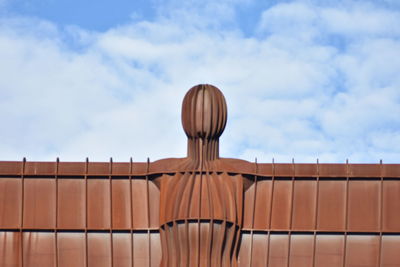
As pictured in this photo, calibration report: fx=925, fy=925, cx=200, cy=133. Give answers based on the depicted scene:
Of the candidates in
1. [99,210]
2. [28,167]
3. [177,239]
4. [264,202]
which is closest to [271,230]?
[264,202]

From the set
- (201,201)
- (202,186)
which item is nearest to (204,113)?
(202,186)

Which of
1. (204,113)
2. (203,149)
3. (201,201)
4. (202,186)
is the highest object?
(204,113)

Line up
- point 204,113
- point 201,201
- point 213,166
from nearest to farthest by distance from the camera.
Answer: point 201,201
point 213,166
point 204,113

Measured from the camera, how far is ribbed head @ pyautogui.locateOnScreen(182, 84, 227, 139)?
3991cm

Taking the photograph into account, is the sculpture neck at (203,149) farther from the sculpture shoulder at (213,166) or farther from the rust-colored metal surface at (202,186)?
the sculpture shoulder at (213,166)

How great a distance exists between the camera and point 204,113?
131 feet

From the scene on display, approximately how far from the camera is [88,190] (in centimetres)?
4038

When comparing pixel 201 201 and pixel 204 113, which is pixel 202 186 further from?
pixel 204 113

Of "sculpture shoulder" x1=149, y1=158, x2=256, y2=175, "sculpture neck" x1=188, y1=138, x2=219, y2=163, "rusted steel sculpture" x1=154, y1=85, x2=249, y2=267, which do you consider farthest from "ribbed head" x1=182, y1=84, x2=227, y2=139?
"sculpture shoulder" x1=149, y1=158, x2=256, y2=175

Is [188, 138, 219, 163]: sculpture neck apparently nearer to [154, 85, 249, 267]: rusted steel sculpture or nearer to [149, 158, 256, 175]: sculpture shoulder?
[154, 85, 249, 267]: rusted steel sculpture

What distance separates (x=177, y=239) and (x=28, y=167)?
290 inches

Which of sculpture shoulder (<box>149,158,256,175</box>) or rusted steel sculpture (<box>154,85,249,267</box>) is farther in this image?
sculpture shoulder (<box>149,158,256,175</box>)

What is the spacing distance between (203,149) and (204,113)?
Answer: 1.56m

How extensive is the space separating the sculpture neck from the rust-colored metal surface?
0.04 meters
